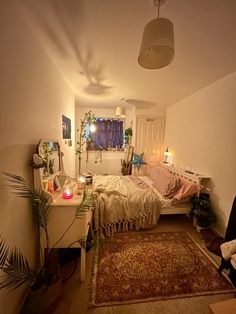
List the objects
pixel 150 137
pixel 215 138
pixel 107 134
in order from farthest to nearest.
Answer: pixel 107 134
pixel 150 137
pixel 215 138

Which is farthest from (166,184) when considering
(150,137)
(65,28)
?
(65,28)

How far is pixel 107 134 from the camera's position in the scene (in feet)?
17.1

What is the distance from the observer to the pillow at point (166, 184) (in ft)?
8.64

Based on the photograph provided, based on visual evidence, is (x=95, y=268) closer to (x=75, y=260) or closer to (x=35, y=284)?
(x=75, y=260)

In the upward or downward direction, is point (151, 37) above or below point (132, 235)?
above

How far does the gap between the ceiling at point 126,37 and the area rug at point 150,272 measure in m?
2.49

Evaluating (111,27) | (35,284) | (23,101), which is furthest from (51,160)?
→ (111,27)

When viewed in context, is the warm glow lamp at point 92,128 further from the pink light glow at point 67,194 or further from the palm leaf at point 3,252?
the palm leaf at point 3,252

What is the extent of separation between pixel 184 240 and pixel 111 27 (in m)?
2.81

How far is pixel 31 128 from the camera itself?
1.45m

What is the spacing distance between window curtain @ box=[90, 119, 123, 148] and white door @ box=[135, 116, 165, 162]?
104 cm

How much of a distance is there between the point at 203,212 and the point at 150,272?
1.26 m

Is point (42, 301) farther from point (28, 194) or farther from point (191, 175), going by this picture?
point (191, 175)

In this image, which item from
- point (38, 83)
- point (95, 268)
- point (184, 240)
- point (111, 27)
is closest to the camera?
point (111, 27)
